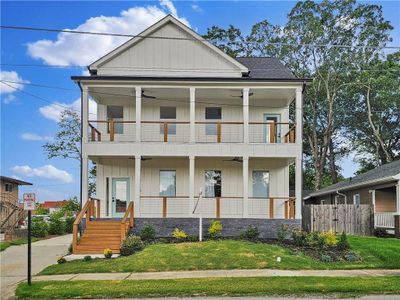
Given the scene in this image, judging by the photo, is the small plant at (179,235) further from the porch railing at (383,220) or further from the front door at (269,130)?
the porch railing at (383,220)

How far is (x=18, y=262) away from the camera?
1655 centimetres

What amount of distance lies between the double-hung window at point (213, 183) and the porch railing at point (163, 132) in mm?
2002

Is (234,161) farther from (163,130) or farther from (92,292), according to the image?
(92,292)

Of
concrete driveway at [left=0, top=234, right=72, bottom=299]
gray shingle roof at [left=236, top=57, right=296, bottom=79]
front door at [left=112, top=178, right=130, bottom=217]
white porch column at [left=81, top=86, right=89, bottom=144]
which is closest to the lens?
concrete driveway at [left=0, top=234, right=72, bottom=299]

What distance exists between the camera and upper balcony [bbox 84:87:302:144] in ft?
71.4

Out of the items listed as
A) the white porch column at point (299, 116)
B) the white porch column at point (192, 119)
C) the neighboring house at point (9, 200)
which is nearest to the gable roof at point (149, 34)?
the white porch column at point (192, 119)

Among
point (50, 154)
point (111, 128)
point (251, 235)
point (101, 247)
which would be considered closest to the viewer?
point (101, 247)

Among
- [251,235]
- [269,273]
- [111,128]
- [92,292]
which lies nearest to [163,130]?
[111,128]

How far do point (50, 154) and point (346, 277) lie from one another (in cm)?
3389

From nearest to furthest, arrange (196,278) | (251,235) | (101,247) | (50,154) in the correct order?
1. (196,278)
2. (101,247)
3. (251,235)
4. (50,154)

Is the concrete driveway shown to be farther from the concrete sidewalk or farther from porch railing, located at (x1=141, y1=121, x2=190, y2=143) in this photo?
porch railing, located at (x1=141, y1=121, x2=190, y2=143)

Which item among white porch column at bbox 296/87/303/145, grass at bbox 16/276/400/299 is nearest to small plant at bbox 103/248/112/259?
grass at bbox 16/276/400/299

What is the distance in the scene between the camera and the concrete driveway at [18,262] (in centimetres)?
1235

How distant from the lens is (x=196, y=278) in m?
12.0
